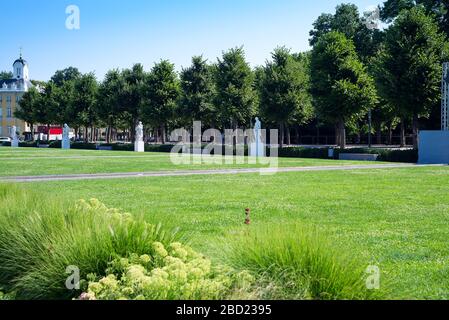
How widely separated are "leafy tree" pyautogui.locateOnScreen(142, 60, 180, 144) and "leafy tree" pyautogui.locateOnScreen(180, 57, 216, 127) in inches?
116

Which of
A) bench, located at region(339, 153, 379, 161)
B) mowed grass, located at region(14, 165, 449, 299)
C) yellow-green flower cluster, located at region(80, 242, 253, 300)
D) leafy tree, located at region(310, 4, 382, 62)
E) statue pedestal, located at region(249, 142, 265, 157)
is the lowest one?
mowed grass, located at region(14, 165, 449, 299)

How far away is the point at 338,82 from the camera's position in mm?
40625

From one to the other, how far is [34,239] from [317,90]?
38.2 m

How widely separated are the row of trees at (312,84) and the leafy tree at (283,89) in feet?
0.28

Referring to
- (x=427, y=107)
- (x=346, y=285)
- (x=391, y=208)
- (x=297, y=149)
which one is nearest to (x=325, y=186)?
(x=391, y=208)

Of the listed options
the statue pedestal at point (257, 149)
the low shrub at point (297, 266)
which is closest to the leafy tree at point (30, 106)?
the statue pedestal at point (257, 149)

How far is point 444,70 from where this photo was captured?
1262 inches

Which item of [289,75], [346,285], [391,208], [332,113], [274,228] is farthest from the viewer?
[289,75]

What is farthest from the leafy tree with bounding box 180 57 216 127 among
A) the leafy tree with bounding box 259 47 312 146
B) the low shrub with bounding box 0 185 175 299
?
the low shrub with bounding box 0 185 175 299

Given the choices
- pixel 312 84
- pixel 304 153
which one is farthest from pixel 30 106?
pixel 304 153

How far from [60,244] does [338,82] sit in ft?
121

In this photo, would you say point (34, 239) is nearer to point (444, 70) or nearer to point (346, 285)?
point (346, 285)

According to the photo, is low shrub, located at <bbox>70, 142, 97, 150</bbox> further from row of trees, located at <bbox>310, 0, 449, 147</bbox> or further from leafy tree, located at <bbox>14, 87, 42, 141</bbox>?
row of trees, located at <bbox>310, 0, 449, 147</bbox>

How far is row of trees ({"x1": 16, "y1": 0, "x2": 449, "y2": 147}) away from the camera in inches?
1426
